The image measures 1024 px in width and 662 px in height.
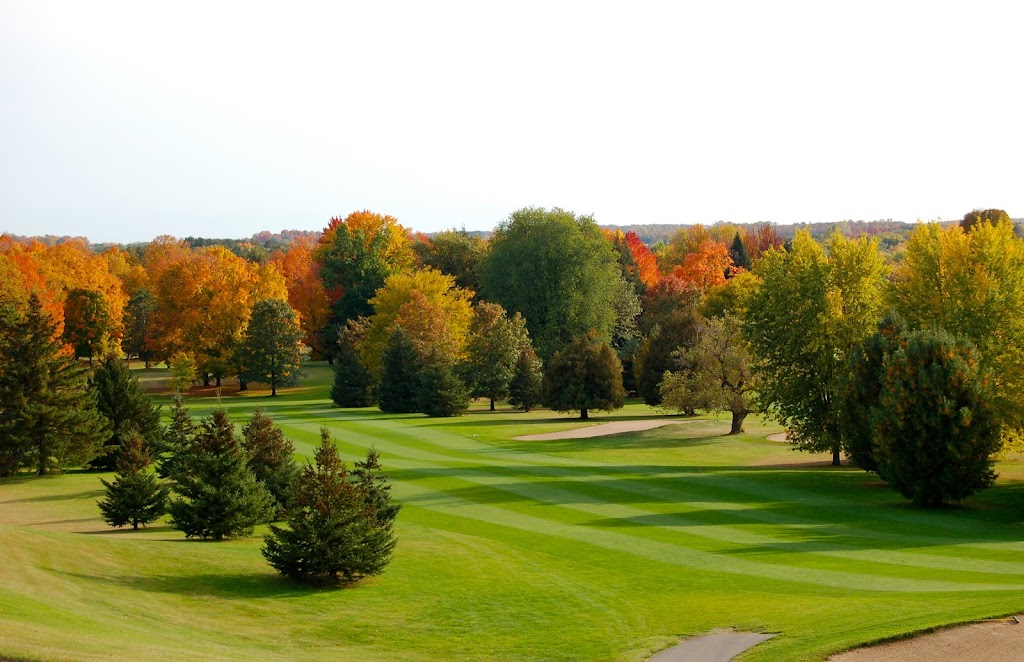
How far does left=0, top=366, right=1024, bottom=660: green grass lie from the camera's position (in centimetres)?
2094

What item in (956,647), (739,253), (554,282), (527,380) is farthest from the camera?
(739,253)

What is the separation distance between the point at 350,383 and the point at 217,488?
5254 cm

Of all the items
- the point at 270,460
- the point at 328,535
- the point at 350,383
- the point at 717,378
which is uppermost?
the point at 717,378

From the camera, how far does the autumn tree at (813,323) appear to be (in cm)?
4787

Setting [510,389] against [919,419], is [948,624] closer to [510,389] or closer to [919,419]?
[919,419]

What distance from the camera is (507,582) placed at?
27.2 meters

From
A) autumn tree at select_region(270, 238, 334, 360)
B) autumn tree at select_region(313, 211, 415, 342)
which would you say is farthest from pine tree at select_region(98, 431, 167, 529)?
autumn tree at select_region(270, 238, 334, 360)

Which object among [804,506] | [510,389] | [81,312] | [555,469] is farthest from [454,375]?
[804,506]

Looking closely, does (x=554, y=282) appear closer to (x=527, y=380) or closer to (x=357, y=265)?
(x=527, y=380)

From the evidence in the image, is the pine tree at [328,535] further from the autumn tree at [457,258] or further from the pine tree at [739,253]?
the pine tree at [739,253]

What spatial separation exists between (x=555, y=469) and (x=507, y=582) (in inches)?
842

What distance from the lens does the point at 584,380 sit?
72.6 meters

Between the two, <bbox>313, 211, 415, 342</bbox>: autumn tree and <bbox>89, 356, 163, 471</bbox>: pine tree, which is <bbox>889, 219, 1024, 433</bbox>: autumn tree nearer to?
<bbox>89, 356, 163, 471</bbox>: pine tree

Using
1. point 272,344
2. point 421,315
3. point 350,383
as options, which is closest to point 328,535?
point 350,383
